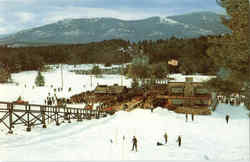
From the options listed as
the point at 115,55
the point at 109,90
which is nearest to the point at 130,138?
the point at 109,90

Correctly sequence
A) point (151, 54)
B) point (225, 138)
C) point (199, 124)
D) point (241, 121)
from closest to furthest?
point (225, 138) < point (199, 124) < point (241, 121) < point (151, 54)

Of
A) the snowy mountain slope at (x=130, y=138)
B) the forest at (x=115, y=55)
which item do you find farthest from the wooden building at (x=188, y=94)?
the forest at (x=115, y=55)

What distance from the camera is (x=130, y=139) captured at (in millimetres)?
18719

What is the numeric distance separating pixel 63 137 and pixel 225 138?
12986mm

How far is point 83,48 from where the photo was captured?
167 m

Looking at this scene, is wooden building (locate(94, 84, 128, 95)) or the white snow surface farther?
wooden building (locate(94, 84, 128, 95))

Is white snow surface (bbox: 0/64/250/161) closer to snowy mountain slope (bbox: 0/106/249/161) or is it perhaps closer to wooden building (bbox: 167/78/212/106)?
snowy mountain slope (bbox: 0/106/249/161)

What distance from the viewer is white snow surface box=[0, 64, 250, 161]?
13.2 meters

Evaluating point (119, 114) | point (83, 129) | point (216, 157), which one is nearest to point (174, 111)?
point (119, 114)

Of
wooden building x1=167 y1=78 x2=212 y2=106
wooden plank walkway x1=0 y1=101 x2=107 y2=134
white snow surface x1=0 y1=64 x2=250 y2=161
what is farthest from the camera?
wooden building x1=167 y1=78 x2=212 y2=106

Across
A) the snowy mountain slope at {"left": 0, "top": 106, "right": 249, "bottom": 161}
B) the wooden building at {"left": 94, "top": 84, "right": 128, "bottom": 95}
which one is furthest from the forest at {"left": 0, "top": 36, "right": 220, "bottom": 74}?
the snowy mountain slope at {"left": 0, "top": 106, "right": 249, "bottom": 161}

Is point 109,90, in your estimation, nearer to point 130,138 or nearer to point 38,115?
point 38,115

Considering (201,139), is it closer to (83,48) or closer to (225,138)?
(225,138)

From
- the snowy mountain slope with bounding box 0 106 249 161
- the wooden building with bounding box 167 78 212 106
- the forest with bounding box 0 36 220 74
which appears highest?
the forest with bounding box 0 36 220 74
